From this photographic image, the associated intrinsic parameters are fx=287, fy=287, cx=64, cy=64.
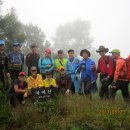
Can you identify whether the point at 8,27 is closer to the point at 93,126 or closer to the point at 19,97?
the point at 19,97

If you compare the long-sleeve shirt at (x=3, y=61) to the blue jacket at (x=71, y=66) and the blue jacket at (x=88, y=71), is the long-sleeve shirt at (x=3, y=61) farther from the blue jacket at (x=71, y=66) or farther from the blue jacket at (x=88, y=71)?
the blue jacket at (x=88, y=71)

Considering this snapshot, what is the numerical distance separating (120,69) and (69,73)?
2.51 m

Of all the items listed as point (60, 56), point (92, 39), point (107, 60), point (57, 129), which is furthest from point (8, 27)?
point (92, 39)

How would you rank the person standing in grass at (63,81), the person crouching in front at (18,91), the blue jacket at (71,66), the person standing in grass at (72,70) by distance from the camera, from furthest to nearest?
the blue jacket at (71,66) < the person standing in grass at (72,70) < the person standing in grass at (63,81) < the person crouching in front at (18,91)

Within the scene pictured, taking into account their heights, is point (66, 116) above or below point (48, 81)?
below

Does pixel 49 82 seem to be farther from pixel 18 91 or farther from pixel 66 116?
pixel 66 116

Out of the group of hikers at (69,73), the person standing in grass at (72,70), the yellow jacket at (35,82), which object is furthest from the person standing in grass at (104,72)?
the yellow jacket at (35,82)

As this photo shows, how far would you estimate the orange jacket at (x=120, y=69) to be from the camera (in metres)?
9.38

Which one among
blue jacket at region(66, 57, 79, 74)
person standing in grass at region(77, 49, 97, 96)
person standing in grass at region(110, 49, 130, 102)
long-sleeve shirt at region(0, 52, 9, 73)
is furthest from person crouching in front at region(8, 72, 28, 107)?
person standing in grass at region(110, 49, 130, 102)

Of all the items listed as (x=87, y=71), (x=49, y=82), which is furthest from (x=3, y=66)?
(x=87, y=71)

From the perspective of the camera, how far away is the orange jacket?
9.38m

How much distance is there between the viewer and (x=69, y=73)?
11.3m

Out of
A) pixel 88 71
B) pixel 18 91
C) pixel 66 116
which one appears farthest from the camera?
pixel 88 71

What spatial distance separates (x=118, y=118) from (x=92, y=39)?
3235 inches
